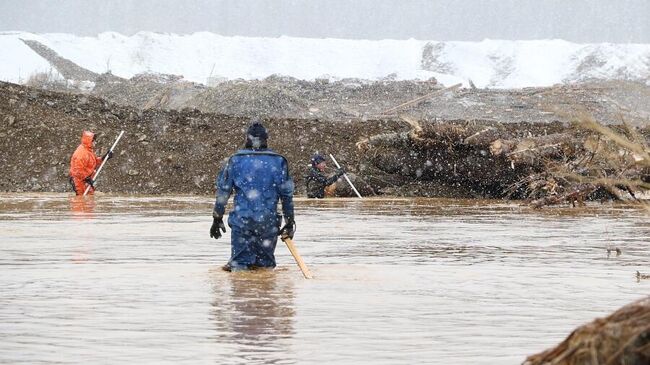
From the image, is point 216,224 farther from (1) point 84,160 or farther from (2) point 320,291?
(1) point 84,160

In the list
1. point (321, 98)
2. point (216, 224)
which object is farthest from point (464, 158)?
point (321, 98)

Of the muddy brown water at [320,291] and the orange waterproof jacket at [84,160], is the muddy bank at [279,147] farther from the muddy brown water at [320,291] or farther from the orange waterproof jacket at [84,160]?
the muddy brown water at [320,291]

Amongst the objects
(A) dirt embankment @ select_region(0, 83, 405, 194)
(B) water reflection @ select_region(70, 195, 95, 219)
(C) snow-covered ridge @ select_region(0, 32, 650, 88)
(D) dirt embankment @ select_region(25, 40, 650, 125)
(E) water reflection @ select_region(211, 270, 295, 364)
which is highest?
(C) snow-covered ridge @ select_region(0, 32, 650, 88)

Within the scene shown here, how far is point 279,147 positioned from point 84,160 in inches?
409

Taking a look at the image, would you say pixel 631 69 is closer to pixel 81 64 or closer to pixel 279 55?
pixel 279 55

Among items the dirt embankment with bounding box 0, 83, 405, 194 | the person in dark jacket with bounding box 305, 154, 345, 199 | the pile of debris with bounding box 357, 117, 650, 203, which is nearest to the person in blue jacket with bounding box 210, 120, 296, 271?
the pile of debris with bounding box 357, 117, 650, 203

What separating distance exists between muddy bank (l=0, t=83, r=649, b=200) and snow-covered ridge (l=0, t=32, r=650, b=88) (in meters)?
26.5

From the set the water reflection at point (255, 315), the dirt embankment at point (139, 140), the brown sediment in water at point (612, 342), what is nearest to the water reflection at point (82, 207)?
the dirt embankment at point (139, 140)

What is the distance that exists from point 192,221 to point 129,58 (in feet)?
185

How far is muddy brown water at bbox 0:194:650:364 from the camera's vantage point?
812cm

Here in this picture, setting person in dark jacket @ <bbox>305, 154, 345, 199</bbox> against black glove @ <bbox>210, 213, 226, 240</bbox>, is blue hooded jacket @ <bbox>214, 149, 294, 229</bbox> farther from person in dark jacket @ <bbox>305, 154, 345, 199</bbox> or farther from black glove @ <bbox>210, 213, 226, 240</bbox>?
person in dark jacket @ <bbox>305, 154, 345, 199</bbox>

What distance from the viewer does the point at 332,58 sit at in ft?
257

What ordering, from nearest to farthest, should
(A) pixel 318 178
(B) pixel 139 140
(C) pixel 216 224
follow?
(C) pixel 216 224
(A) pixel 318 178
(B) pixel 139 140

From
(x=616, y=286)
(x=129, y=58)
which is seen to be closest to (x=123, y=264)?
(x=616, y=286)
